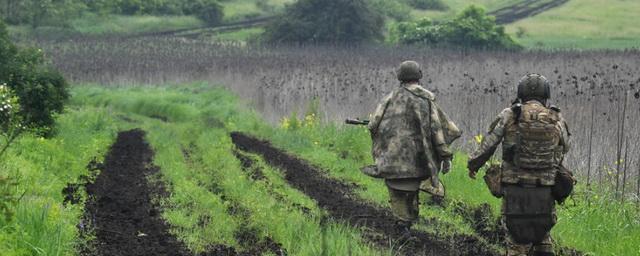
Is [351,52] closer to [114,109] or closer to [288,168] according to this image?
[114,109]

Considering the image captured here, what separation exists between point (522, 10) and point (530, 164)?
7425 cm

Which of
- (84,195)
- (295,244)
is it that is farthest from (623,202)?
(84,195)

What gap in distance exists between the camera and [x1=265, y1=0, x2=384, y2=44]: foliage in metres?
52.6

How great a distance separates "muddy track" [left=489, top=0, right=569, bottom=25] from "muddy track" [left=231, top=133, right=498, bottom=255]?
57268 mm

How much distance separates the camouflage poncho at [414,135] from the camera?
9938 mm

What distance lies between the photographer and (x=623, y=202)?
10961 millimetres

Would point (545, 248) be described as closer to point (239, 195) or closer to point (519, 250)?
point (519, 250)

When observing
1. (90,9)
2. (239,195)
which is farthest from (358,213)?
(90,9)

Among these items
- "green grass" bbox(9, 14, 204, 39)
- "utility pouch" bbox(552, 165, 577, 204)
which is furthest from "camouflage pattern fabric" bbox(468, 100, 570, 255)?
"green grass" bbox(9, 14, 204, 39)

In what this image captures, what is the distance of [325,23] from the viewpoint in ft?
173

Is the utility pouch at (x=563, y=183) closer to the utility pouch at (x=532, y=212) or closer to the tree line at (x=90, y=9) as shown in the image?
the utility pouch at (x=532, y=212)

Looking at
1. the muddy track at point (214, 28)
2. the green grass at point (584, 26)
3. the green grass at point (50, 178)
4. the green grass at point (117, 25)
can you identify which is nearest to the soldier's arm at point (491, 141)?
the green grass at point (50, 178)

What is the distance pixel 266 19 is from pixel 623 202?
63.0 metres

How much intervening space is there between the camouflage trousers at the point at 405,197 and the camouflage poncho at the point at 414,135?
4.6 inches
